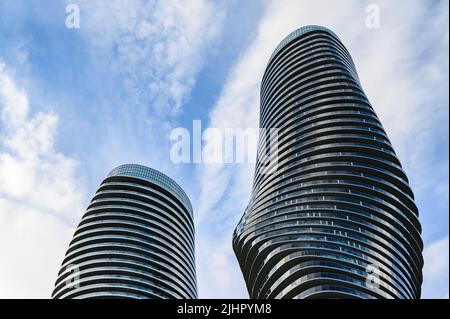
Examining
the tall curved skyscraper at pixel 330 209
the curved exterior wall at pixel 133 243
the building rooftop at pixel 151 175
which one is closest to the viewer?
the tall curved skyscraper at pixel 330 209

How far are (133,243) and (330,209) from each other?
44437 millimetres

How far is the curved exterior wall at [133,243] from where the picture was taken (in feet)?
389

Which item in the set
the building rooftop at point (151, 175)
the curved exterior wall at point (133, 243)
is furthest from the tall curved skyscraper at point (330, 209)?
the building rooftop at point (151, 175)

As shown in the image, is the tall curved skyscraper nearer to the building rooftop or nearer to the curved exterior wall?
the curved exterior wall

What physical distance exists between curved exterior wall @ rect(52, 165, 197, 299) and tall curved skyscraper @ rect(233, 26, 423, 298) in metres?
18.7

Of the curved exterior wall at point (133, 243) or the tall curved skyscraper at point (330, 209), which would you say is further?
the curved exterior wall at point (133, 243)

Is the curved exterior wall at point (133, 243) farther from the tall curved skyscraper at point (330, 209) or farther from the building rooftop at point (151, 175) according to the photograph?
the tall curved skyscraper at point (330, 209)

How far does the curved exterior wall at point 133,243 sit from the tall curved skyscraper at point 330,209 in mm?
18679

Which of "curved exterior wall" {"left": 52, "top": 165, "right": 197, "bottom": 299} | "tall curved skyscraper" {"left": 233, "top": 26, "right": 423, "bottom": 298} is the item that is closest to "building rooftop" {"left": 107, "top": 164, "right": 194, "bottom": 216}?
"curved exterior wall" {"left": 52, "top": 165, "right": 197, "bottom": 299}

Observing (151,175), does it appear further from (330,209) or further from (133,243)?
(330,209)

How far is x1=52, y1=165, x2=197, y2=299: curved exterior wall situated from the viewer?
118m
